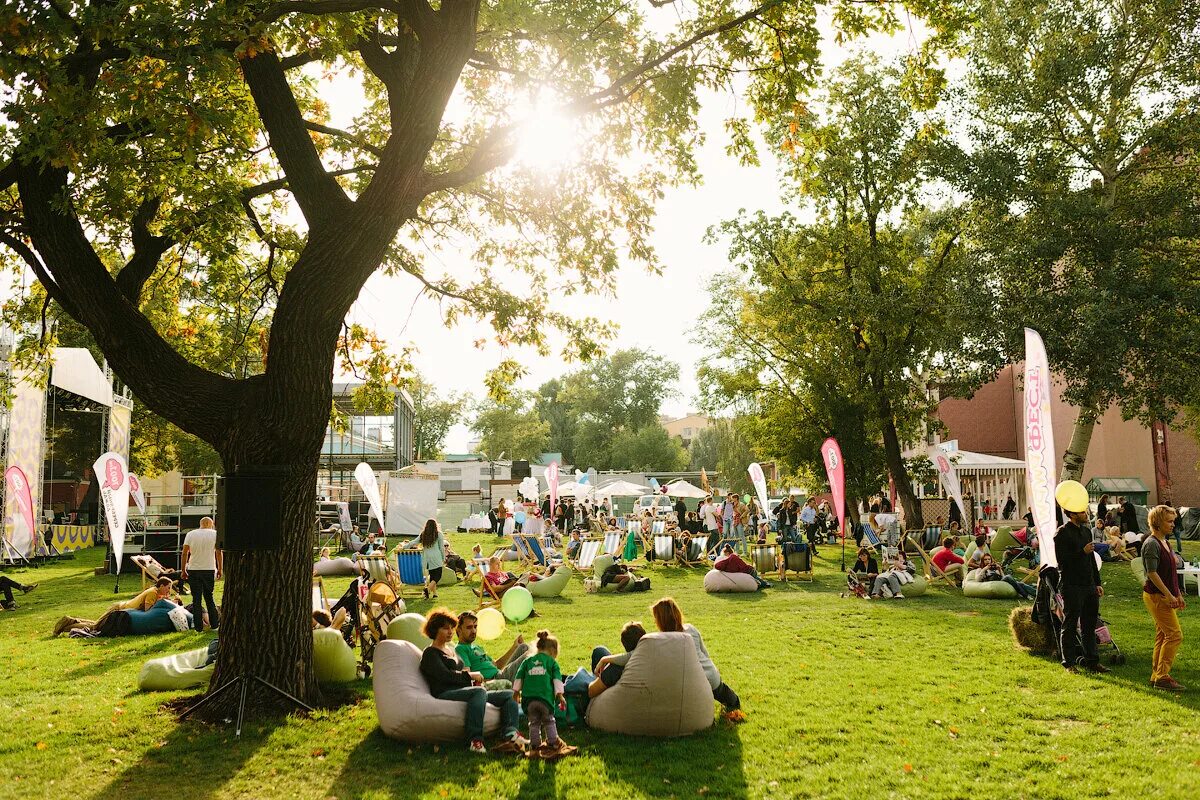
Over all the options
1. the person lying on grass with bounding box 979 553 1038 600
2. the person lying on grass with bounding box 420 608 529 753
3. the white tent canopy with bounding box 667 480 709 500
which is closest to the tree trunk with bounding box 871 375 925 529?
the white tent canopy with bounding box 667 480 709 500

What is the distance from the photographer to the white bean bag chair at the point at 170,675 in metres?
8.14

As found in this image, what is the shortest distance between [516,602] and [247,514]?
5.57 metres


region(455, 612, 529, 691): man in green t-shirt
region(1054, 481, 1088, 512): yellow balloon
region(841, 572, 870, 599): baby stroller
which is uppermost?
region(1054, 481, 1088, 512): yellow balloon

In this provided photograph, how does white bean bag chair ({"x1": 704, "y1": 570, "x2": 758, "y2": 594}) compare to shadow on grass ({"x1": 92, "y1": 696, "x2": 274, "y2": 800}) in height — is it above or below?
below

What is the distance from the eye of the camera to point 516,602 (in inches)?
462

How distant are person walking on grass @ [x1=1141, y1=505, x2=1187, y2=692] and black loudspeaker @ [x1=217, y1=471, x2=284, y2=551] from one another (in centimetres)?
751

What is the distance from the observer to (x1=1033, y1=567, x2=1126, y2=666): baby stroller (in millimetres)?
9039

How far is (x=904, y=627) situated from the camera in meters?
11.5

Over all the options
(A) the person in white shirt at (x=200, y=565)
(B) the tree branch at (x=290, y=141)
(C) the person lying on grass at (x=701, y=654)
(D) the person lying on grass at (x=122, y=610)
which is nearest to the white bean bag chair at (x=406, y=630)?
(C) the person lying on grass at (x=701, y=654)

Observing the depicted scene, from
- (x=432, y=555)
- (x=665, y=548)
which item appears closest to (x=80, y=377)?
(x=432, y=555)

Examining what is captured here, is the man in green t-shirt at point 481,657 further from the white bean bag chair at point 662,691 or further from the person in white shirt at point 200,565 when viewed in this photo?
the person in white shirt at point 200,565

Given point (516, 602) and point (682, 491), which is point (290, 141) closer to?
point (516, 602)

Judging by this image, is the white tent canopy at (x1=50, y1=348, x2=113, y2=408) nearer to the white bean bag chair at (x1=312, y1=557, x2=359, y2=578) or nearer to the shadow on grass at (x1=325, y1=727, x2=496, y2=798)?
the white bean bag chair at (x1=312, y1=557, x2=359, y2=578)

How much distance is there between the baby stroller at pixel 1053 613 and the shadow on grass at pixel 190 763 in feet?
25.5
